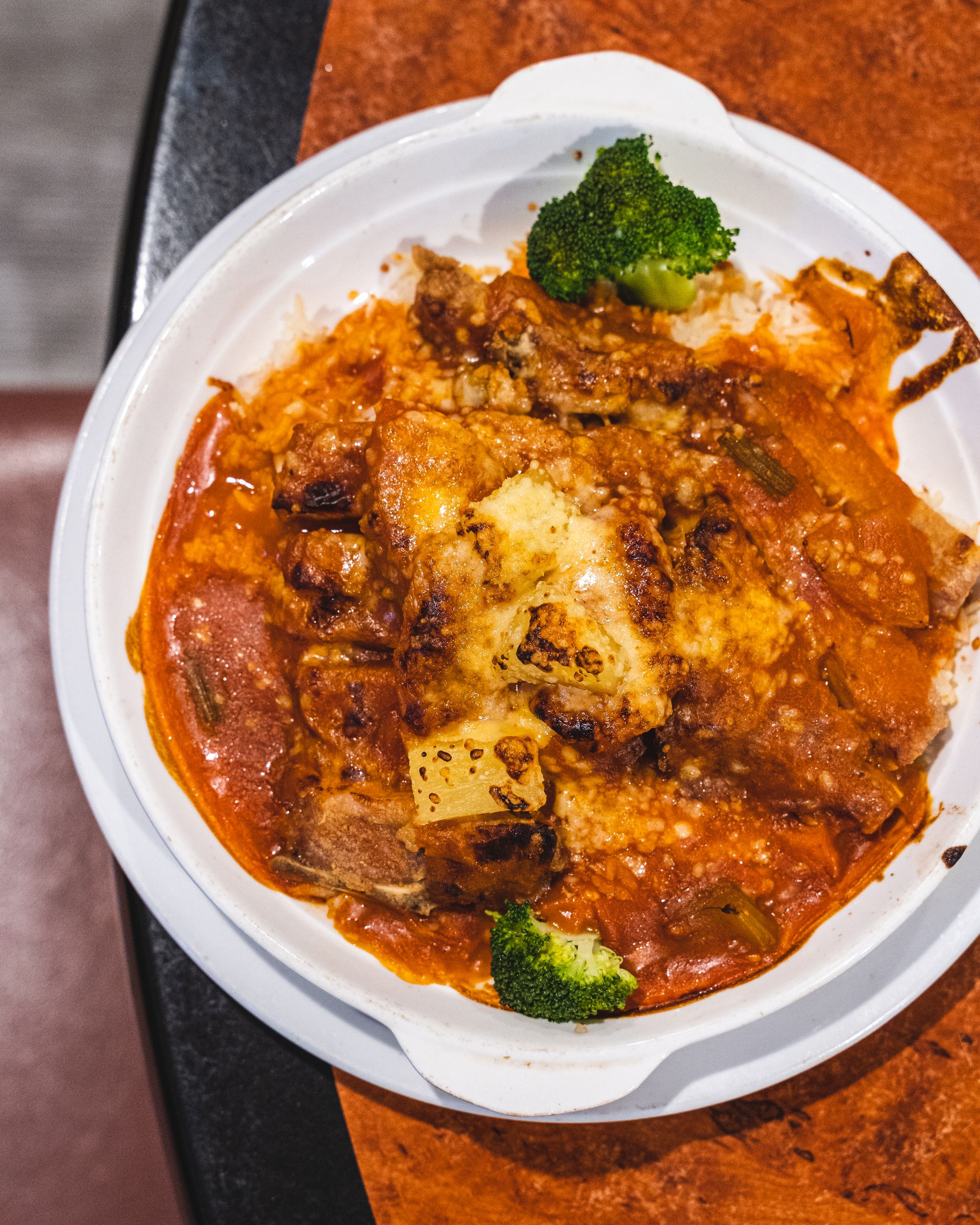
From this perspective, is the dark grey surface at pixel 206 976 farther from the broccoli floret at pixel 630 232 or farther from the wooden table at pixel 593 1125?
the broccoli floret at pixel 630 232

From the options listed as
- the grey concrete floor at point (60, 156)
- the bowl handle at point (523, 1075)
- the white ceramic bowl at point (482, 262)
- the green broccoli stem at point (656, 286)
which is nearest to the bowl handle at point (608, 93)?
the white ceramic bowl at point (482, 262)

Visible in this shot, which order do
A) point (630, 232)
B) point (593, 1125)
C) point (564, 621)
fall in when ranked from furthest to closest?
point (593, 1125)
point (630, 232)
point (564, 621)

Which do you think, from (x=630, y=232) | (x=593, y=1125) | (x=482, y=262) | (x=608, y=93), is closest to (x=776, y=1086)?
(x=593, y=1125)

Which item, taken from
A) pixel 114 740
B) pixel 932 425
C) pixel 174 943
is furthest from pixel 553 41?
pixel 174 943

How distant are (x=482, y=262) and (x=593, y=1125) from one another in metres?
2.94

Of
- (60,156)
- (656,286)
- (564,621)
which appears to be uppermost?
(656,286)

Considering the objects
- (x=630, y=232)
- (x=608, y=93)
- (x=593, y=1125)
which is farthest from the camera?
(x=593, y=1125)

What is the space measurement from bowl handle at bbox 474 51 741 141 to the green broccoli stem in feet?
1.44

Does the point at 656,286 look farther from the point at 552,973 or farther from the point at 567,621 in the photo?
the point at 552,973

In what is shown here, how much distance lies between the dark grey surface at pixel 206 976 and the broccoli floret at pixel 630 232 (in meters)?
1.13

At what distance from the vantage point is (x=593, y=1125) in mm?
3055

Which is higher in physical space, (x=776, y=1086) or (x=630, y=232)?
(x=630, y=232)

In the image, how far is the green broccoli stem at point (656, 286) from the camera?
2.80m

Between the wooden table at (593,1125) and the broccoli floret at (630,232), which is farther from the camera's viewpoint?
the wooden table at (593,1125)
